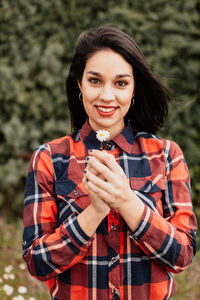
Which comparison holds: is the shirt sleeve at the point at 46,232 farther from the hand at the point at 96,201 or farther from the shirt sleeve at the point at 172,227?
the shirt sleeve at the point at 172,227

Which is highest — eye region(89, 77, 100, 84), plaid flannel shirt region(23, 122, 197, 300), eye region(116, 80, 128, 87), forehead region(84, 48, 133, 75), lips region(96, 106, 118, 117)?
forehead region(84, 48, 133, 75)

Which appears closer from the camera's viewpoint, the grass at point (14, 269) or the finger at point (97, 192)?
the finger at point (97, 192)

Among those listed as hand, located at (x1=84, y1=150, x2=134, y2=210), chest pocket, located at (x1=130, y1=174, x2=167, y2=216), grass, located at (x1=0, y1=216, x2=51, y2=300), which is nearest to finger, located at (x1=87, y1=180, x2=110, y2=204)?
hand, located at (x1=84, y1=150, x2=134, y2=210)

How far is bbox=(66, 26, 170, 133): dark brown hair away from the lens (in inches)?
65.0

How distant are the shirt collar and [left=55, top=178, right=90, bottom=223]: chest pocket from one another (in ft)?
0.83

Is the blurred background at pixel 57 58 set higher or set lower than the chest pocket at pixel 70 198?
higher

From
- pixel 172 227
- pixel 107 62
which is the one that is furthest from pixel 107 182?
pixel 107 62

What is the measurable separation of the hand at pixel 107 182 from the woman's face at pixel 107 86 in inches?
12.6

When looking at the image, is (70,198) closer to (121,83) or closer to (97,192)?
(97,192)

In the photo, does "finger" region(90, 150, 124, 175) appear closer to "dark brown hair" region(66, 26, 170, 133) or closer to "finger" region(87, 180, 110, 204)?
"finger" region(87, 180, 110, 204)

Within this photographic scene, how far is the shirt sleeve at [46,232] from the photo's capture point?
147 centimetres

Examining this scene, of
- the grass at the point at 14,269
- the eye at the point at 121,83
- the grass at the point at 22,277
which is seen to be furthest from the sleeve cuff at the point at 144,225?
the grass at the point at 22,277

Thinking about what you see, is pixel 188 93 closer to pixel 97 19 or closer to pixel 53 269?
pixel 97 19

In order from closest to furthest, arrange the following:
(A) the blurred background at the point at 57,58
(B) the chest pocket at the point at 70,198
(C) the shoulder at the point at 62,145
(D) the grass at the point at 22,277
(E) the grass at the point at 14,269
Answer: (B) the chest pocket at the point at 70,198, (C) the shoulder at the point at 62,145, (E) the grass at the point at 14,269, (D) the grass at the point at 22,277, (A) the blurred background at the point at 57,58
